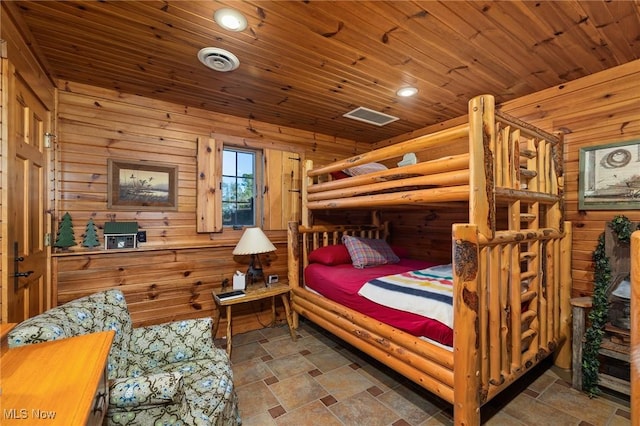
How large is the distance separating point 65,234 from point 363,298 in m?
2.57

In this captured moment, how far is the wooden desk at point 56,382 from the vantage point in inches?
27.1

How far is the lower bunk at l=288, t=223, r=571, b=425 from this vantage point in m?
1.51

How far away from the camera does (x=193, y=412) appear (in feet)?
4.35

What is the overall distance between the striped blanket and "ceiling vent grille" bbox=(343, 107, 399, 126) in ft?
6.04

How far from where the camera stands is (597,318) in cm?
197

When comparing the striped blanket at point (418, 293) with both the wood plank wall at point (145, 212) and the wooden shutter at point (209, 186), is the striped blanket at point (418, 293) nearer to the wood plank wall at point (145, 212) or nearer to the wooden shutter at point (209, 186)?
the wood plank wall at point (145, 212)

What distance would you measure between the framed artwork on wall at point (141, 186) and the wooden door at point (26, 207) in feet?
1.56

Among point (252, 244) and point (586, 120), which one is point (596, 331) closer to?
point (586, 120)

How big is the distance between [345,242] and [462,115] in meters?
2.02

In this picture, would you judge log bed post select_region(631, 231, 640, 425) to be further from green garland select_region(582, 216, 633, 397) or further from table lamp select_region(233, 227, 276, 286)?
table lamp select_region(233, 227, 276, 286)

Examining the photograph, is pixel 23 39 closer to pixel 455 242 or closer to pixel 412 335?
pixel 455 242

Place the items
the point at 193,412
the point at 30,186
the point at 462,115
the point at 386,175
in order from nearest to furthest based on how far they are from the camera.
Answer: the point at 193,412
the point at 30,186
the point at 386,175
the point at 462,115

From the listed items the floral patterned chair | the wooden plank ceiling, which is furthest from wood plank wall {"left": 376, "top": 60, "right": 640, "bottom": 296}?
the floral patterned chair

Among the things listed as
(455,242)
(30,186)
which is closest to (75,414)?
(455,242)
